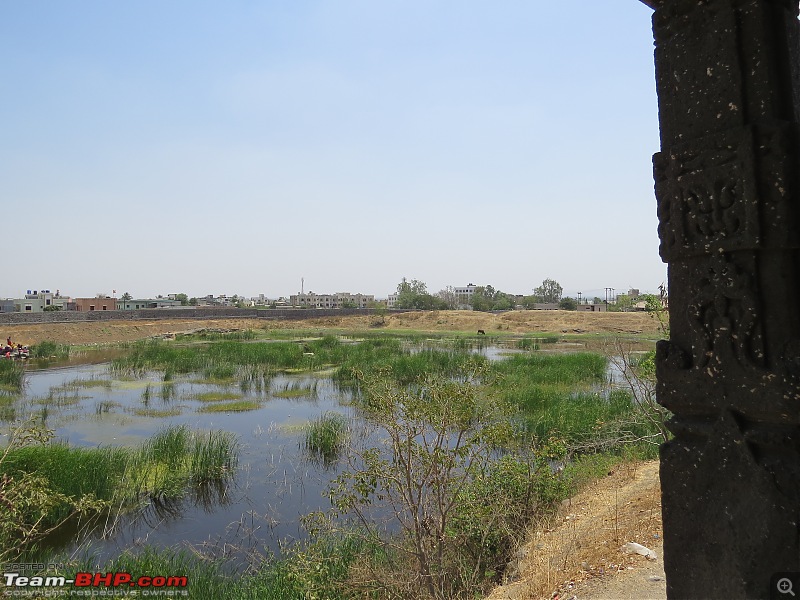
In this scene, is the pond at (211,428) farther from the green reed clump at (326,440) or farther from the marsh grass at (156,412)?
the green reed clump at (326,440)

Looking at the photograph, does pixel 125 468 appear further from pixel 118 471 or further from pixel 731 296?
pixel 731 296

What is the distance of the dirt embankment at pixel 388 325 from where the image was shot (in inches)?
1618

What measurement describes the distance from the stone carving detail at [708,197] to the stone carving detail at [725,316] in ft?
0.23

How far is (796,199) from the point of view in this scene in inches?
66.1

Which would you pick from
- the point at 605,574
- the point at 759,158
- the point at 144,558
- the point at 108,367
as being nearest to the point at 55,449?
the point at 144,558

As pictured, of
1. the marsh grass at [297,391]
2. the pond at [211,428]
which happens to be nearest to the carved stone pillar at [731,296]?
the pond at [211,428]

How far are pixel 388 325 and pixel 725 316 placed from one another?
58902 mm

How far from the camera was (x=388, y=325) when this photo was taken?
60562 mm

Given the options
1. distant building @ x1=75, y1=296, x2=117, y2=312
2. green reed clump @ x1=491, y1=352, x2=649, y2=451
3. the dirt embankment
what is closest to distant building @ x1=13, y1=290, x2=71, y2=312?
distant building @ x1=75, y1=296, x2=117, y2=312

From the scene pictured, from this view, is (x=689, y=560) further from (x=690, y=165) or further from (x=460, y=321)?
(x=460, y=321)

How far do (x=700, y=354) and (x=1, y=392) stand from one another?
21075 millimetres

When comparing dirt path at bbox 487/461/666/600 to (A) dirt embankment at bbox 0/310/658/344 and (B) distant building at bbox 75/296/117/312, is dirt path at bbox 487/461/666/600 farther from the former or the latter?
(B) distant building at bbox 75/296/117/312

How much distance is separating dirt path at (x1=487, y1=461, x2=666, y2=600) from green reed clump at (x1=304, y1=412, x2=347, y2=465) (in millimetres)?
4682

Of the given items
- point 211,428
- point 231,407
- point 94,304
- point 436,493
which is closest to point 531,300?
point 94,304
